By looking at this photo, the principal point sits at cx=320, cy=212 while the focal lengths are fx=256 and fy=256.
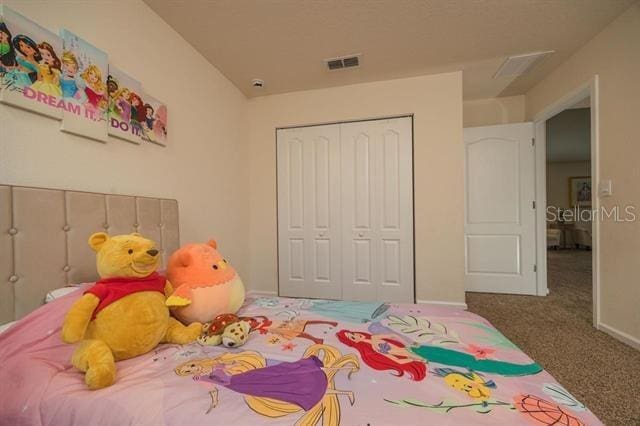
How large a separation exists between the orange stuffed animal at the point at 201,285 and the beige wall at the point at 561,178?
9.59 m

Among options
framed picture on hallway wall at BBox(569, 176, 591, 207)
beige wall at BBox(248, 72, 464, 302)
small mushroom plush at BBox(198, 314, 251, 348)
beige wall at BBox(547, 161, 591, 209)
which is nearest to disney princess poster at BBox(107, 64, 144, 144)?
small mushroom plush at BBox(198, 314, 251, 348)

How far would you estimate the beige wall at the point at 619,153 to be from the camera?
188 cm

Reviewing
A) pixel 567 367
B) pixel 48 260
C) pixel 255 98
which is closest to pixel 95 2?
pixel 48 260

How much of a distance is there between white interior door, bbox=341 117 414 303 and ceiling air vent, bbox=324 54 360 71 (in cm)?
60

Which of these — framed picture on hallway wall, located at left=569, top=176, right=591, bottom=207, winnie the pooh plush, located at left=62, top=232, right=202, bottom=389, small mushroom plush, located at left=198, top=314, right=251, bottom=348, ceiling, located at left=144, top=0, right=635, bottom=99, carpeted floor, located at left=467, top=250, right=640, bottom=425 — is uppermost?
ceiling, located at left=144, top=0, right=635, bottom=99

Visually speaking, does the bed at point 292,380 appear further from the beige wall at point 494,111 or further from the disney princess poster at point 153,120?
the beige wall at point 494,111

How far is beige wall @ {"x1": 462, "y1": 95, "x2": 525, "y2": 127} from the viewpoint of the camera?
334 centimetres

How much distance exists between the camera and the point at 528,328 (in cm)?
223

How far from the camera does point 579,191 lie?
7.25 meters

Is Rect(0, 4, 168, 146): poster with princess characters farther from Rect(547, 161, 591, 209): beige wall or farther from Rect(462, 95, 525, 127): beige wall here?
Rect(547, 161, 591, 209): beige wall

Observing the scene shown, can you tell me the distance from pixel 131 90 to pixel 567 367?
333 cm

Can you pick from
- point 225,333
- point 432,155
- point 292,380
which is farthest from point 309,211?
point 292,380

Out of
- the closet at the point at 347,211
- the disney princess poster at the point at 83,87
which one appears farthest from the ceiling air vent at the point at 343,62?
the disney princess poster at the point at 83,87

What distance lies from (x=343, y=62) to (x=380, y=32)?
18.8 inches
